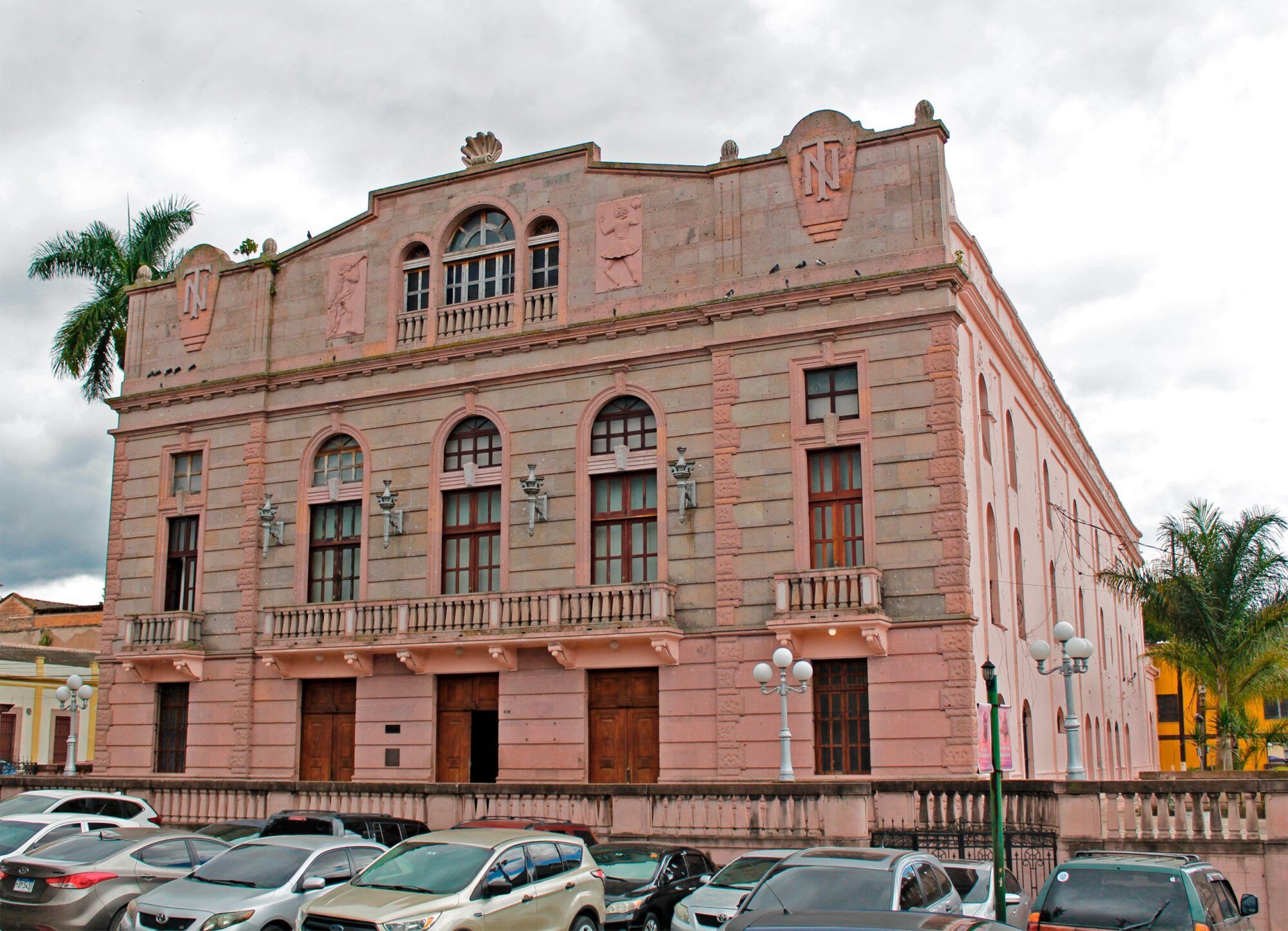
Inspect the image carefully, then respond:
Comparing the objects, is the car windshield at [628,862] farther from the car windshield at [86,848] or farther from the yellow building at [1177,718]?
the yellow building at [1177,718]

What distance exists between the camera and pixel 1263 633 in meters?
32.5

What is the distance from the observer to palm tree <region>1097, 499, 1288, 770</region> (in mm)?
32531

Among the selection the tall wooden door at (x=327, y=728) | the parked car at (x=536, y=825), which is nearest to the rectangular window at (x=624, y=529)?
the tall wooden door at (x=327, y=728)

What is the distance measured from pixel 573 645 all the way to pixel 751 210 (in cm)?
1074

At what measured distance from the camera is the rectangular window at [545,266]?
3198 centimetres

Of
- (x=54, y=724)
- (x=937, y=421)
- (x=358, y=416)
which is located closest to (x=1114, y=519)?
(x=937, y=421)

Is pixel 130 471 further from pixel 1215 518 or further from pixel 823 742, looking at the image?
pixel 1215 518

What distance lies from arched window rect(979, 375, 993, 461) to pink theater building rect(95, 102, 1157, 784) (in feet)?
0.61

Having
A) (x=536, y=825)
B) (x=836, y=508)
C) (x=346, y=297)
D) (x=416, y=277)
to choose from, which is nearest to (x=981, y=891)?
(x=536, y=825)

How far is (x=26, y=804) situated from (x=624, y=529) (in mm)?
13461

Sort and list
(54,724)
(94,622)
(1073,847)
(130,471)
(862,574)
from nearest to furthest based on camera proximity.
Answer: (1073,847), (862,574), (130,471), (54,724), (94,622)

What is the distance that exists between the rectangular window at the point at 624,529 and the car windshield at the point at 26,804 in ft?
39.8

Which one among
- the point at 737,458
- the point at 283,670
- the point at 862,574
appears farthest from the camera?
the point at 283,670

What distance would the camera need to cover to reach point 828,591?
26.6 metres
